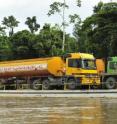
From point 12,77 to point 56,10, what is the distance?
24.1 m

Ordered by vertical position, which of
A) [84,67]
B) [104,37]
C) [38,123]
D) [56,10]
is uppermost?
[56,10]

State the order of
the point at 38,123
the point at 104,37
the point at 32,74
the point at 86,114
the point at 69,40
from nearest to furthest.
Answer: the point at 38,123
the point at 86,114
the point at 32,74
the point at 104,37
the point at 69,40

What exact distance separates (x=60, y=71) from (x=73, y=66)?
1131mm

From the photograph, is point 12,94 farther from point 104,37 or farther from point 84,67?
point 104,37

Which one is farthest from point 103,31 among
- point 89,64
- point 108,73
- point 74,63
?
point 74,63

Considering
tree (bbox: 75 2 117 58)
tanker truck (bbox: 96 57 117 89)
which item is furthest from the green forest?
tanker truck (bbox: 96 57 117 89)

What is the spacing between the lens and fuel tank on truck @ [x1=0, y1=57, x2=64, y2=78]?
4119 centimetres

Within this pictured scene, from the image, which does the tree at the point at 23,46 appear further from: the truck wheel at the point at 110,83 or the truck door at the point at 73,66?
the truck wheel at the point at 110,83

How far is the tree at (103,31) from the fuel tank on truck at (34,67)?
1304cm

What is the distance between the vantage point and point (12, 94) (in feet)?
115

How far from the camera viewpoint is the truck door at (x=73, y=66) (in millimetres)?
40219

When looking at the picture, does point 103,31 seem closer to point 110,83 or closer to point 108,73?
point 108,73

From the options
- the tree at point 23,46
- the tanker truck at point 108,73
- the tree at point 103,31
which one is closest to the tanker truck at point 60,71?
the tanker truck at point 108,73

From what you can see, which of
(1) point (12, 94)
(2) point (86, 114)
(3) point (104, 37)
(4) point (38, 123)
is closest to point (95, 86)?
(1) point (12, 94)
